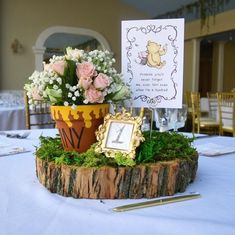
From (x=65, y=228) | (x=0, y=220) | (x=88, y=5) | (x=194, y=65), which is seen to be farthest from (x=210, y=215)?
(x=194, y=65)

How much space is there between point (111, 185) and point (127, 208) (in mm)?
68

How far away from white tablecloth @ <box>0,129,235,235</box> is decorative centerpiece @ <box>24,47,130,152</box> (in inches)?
6.4

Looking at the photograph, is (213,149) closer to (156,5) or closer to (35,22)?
(35,22)

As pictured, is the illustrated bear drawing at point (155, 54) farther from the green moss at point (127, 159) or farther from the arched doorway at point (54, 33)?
the arched doorway at point (54, 33)

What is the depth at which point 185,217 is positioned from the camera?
632mm

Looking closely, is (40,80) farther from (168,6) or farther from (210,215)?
(168,6)

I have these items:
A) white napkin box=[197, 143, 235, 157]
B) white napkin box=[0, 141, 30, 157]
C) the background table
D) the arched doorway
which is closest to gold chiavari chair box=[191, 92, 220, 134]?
the background table

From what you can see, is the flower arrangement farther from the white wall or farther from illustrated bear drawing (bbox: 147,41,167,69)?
the white wall

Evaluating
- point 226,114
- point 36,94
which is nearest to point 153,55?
point 36,94

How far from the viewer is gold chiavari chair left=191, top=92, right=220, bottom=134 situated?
468cm

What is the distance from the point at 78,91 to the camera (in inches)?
31.3

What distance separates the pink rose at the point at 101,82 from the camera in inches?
31.1

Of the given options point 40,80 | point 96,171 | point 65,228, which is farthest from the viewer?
point 40,80

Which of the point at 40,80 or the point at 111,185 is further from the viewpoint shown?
the point at 40,80
